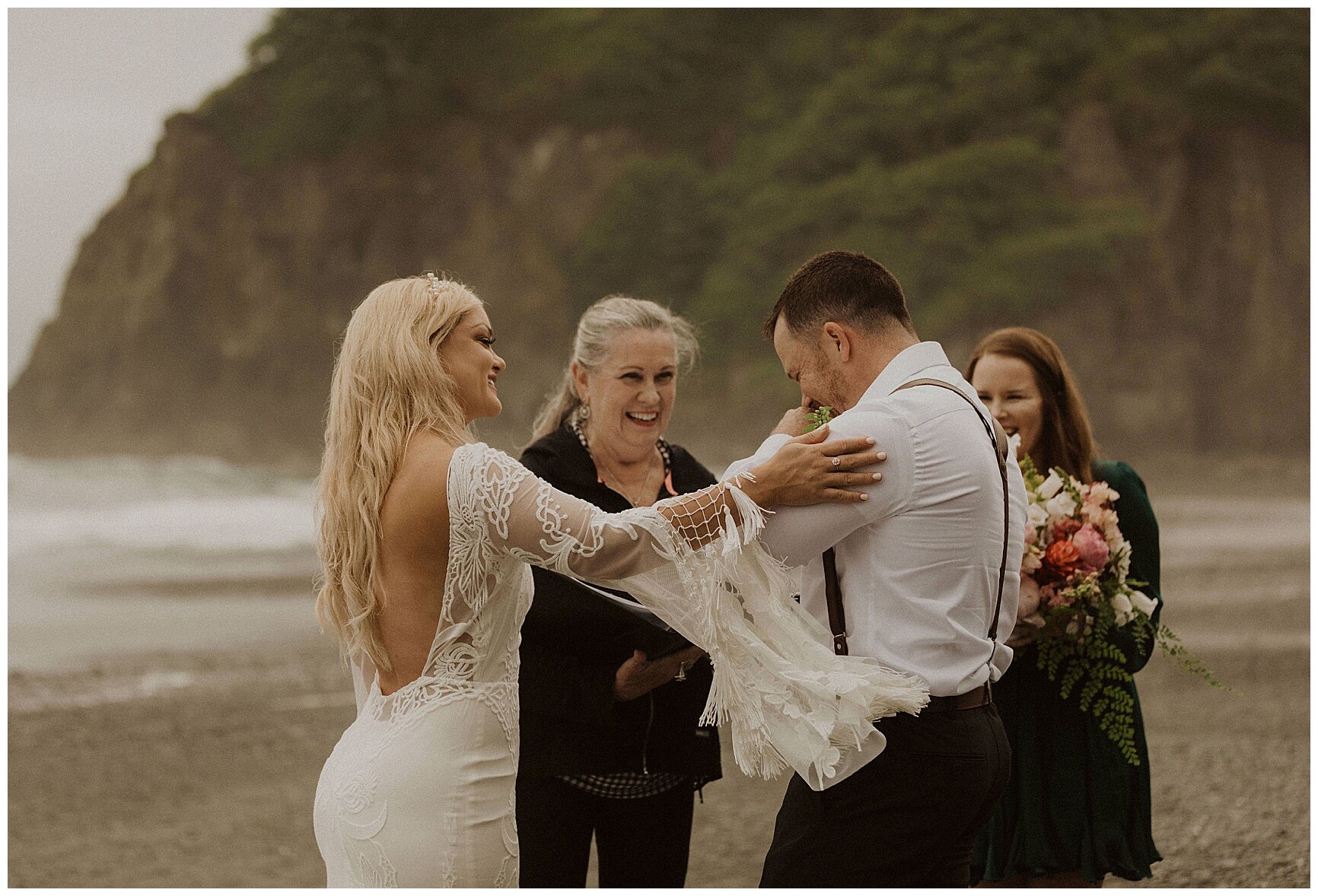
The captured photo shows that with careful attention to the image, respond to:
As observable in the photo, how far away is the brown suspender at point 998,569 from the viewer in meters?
2.37

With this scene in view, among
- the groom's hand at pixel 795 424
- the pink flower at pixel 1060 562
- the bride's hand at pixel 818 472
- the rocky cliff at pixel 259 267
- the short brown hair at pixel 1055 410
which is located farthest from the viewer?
the rocky cliff at pixel 259 267

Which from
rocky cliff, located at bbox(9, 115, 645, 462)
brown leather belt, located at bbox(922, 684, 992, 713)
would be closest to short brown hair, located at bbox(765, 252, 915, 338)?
brown leather belt, located at bbox(922, 684, 992, 713)

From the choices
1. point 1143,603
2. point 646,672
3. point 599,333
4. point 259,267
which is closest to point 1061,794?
point 1143,603

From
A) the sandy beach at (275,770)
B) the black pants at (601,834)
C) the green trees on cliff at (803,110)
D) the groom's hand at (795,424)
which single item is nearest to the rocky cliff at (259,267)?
the green trees on cliff at (803,110)

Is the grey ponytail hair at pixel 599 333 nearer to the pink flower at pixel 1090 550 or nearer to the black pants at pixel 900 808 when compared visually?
the pink flower at pixel 1090 550

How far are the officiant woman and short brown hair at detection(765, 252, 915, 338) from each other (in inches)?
43.8

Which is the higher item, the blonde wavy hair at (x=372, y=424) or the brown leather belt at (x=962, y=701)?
the blonde wavy hair at (x=372, y=424)

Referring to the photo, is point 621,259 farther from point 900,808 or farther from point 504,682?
point 900,808

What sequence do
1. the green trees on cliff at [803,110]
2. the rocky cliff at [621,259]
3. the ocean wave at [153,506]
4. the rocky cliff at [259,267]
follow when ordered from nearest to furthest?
the ocean wave at [153,506]
the rocky cliff at [621,259]
the green trees on cliff at [803,110]
the rocky cliff at [259,267]

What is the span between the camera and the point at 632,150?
29.5 metres

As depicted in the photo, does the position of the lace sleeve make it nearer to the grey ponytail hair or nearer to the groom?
the groom

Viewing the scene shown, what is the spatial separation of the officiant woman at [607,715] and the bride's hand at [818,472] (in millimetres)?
964

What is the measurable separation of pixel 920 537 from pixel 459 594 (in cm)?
94

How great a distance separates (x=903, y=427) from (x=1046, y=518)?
1.10 m
